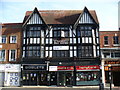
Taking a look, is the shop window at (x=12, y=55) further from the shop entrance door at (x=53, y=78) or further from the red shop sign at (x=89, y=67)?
the red shop sign at (x=89, y=67)

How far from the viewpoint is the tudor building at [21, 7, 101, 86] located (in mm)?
20047

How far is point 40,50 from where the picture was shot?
20.4 metres

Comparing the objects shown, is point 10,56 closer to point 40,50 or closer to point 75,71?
point 40,50

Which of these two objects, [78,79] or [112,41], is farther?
[112,41]

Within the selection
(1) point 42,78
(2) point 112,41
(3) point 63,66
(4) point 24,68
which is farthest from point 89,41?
(4) point 24,68

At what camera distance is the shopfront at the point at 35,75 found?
20.2 meters

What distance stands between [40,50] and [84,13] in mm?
7759

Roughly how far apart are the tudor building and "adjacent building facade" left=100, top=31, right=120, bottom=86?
106cm

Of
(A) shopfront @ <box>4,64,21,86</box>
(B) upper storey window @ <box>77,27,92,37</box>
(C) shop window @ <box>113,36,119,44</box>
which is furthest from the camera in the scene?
(C) shop window @ <box>113,36,119,44</box>

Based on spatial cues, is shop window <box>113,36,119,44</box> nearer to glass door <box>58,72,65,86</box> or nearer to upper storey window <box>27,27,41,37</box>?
→ glass door <box>58,72,65,86</box>

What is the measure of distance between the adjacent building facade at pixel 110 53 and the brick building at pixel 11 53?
1150 centimetres

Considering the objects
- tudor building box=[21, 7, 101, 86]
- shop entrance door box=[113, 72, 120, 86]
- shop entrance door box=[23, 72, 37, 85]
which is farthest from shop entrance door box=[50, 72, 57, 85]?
shop entrance door box=[113, 72, 120, 86]

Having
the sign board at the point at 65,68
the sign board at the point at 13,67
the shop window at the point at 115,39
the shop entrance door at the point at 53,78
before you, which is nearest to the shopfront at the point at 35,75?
the shop entrance door at the point at 53,78

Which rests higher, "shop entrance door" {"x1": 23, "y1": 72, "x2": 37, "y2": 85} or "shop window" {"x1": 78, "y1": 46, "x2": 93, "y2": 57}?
"shop window" {"x1": 78, "y1": 46, "x2": 93, "y2": 57}
